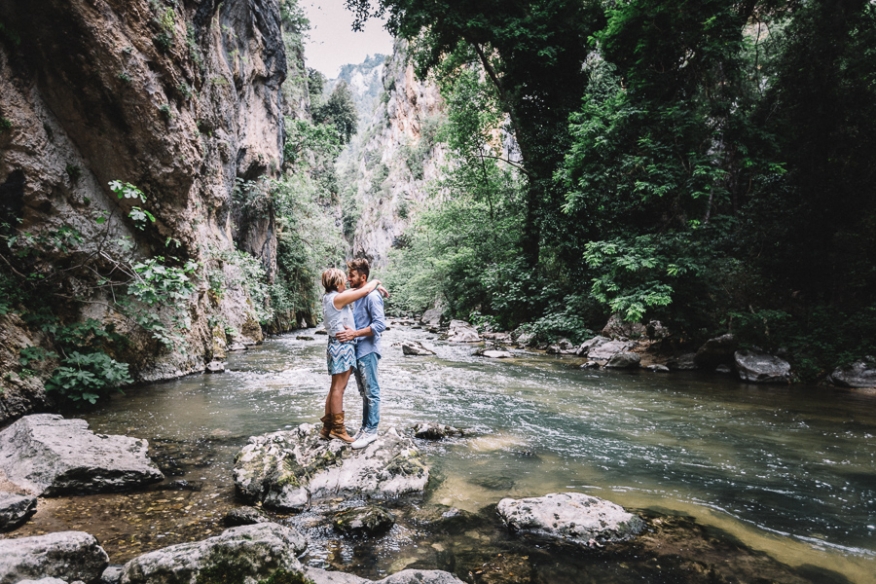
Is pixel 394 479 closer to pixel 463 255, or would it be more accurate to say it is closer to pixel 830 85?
pixel 830 85

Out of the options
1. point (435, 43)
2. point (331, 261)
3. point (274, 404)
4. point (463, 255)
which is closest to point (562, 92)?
point (435, 43)

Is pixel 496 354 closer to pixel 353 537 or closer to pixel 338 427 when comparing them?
pixel 338 427

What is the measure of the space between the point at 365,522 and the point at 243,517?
88 cm

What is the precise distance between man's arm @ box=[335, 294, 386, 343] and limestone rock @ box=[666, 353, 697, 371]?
9849 mm

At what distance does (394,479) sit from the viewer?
155 inches

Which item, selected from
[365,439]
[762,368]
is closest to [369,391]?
[365,439]

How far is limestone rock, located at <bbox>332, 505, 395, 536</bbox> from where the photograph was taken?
3.13 meters

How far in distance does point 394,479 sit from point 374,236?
5925 centimetres

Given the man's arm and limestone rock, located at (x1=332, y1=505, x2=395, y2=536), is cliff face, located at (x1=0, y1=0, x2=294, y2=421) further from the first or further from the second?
limestone rock, located at (x1=332, y1=505, x2=395, y2=536)

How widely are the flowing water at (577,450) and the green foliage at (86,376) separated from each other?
362 mm

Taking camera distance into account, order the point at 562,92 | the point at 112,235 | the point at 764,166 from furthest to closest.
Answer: the point at 562,92 < the point at 764,166 < the point at 112,235

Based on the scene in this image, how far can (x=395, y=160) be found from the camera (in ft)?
198

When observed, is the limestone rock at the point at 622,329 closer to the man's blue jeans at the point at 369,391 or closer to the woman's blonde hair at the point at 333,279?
the man's blue jeans at the point at 369,391

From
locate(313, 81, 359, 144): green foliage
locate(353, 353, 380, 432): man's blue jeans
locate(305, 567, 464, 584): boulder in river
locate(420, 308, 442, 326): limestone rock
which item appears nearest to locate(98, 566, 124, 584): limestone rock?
locate(305, 567, 464, 584): boulder in river
